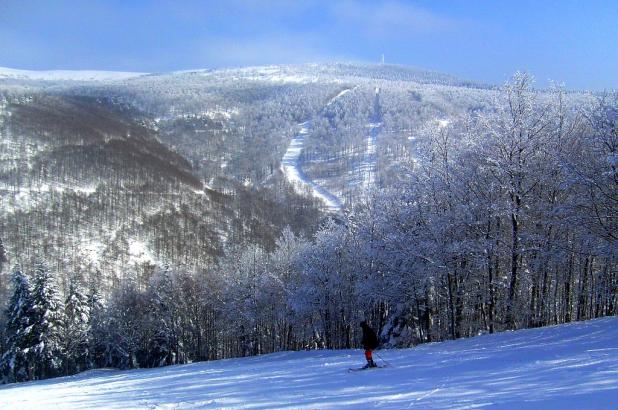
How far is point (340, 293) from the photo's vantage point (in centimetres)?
3900

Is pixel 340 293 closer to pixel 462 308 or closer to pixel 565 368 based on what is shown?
pixel 462 308

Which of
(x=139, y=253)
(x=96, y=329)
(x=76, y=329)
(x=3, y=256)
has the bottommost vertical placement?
(x=139, y=253)

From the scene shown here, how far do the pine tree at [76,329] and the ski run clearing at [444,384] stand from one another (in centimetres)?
4383

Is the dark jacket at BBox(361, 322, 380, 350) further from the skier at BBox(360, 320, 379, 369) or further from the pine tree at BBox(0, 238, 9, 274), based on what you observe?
the pine tree at BBox(0, 238, 9, 274)

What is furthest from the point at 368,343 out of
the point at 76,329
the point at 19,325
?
the point at 76,329

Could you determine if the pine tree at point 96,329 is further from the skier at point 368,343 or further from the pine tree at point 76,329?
the skier at point 368,343

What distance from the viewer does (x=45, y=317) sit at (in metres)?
48.2

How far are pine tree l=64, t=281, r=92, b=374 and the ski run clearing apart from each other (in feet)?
144

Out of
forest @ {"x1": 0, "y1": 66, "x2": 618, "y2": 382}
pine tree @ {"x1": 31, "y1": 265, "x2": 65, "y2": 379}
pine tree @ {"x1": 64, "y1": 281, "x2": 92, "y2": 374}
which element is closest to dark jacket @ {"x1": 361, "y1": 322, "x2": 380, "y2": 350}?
forest @ {"x1": 0, "y1": 66, "x2": 618, "y2": 382}

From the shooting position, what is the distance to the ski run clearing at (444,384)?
9125 millimetres

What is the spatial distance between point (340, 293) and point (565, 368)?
93.6 feet

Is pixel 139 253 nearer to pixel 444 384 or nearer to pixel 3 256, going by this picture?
pixel 3 256

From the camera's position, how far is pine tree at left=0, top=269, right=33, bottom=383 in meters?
48.2

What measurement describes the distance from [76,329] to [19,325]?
8.03 meters
